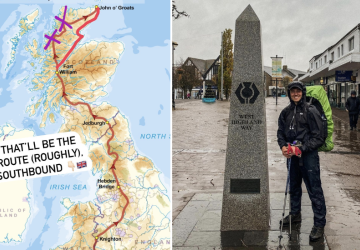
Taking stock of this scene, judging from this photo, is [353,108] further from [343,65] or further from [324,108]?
[324,108]

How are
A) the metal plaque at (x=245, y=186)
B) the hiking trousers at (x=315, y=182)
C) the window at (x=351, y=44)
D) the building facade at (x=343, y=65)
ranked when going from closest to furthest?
the hiking trousers at (x=315, y=182), the metal plaque at (x=245, y=186), the building facade at (x=343, y=65), the window at (x=351, y=44)

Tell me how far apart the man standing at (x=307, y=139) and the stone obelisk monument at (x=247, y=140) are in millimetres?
322

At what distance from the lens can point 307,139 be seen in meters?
5.25

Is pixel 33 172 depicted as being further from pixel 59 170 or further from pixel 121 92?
pixel 121 92

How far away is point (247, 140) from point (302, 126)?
2.30 ft

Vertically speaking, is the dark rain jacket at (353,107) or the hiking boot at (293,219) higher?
the dark rain jacket at (353,107)

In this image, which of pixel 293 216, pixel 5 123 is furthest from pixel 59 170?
pixel 293 216

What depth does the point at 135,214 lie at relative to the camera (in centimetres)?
295

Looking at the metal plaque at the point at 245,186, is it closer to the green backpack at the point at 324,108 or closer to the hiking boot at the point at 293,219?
the hiking boot at the point at 293,219

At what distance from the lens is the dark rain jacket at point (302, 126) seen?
5.16m

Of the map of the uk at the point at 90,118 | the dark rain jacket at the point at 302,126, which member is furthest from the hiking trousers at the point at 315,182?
the map of the uk at the point at 90,118

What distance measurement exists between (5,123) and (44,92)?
331 mm

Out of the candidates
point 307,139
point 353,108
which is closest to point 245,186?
point 307,139

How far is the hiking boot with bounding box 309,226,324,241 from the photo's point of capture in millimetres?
5090
